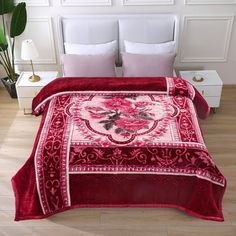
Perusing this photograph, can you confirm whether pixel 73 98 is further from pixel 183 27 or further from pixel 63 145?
pixel 183 27

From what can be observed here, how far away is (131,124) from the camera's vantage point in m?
2.81

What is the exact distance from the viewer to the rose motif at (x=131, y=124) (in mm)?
2769

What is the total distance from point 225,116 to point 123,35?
1.47m

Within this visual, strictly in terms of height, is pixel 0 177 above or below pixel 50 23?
below

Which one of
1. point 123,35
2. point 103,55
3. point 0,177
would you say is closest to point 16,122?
point 0,177

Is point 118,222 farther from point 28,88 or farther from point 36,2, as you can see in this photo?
point 36,2

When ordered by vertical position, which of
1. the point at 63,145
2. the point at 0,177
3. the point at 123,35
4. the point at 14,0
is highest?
the point at 14,0

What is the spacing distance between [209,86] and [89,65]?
4.28ft

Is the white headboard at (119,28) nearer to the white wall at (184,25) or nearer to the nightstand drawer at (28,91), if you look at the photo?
the white wall at (184,25)

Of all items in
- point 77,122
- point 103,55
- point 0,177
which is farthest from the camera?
point 103,55

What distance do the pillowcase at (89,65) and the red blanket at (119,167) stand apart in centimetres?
77

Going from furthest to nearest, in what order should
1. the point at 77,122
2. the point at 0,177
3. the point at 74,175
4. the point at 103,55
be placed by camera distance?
the point at 103,55, the point at 0,177, the point at 77,122, the point at 74,175

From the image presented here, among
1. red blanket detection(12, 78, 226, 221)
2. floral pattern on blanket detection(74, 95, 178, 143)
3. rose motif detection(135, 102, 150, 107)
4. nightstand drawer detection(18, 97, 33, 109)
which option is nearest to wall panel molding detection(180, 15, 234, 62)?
floral pattern on blanket detection(74, 95, 178, 143)

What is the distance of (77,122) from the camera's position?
2842 mm
